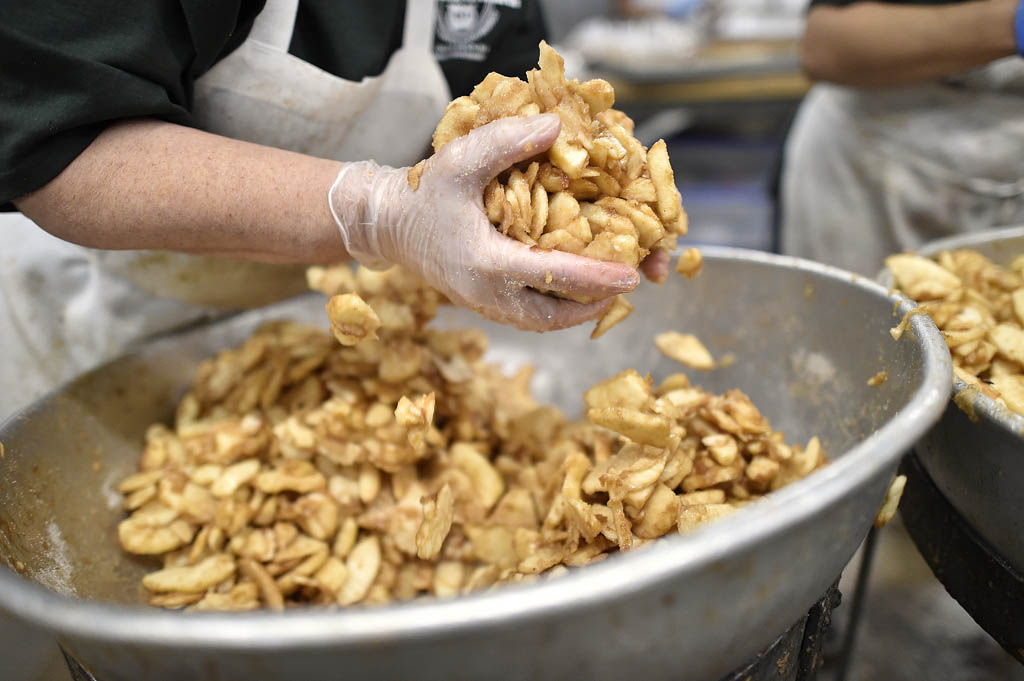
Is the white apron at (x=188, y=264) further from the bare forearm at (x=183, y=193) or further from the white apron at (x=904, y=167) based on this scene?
the white apron at (x=904, y=167)

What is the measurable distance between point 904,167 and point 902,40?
13.6 inches

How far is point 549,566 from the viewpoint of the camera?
752mm

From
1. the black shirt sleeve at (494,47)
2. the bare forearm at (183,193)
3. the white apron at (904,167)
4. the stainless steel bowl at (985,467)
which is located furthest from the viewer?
the white apron at (904,167)

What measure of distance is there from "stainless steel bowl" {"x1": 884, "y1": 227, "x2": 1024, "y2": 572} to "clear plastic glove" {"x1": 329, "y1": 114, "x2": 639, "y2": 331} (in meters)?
0.37

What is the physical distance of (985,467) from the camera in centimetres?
70

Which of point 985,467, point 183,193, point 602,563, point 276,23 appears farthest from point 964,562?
point 276,23

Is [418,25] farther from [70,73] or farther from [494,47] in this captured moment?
[70,73]

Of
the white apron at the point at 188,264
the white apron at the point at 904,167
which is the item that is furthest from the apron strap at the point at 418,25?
the white apron at the point at 904,167

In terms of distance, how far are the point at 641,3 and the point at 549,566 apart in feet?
15.4

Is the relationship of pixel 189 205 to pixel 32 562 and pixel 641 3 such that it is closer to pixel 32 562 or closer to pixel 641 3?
pixel 32 562

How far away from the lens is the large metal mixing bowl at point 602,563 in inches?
16.4

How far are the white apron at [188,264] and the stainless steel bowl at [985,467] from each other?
2.93 ft

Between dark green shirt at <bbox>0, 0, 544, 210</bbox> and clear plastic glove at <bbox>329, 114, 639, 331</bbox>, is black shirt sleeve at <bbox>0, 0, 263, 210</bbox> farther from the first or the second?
clear plastic glove at <bbox>329, 114, 639, 331</bbox>

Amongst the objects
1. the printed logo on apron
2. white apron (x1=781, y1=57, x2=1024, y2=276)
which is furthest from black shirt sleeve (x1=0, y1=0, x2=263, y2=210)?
white apron (x1=781, y1=57, x2=1024, y2=276)
